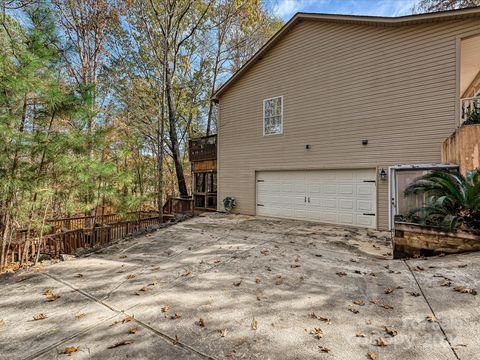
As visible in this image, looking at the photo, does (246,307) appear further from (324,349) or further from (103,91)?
(103,91)

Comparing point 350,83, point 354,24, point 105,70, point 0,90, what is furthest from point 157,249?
point 105,70

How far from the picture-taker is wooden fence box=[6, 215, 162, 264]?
540cm

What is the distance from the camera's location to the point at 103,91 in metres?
13.5

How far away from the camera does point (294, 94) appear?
8977 millimetres

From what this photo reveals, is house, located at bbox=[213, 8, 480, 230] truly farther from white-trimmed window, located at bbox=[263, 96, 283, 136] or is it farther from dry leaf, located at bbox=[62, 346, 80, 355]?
dry leaf, located at bbox=[62, 346, 80, 355]

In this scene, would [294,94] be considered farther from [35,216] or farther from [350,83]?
[35,216]

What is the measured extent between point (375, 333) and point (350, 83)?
7.38 m

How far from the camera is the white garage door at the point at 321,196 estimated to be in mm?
7555

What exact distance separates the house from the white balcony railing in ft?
0.18

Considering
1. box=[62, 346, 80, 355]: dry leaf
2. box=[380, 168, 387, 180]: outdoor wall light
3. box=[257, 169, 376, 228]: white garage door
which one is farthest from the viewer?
box=[257, 169, 376, 228]: white garage door

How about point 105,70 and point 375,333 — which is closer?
point 375,333

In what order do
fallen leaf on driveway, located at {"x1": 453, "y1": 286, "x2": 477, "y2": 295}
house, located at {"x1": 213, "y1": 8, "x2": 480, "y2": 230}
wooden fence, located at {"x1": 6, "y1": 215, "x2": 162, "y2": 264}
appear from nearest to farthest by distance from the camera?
fallen leaf on driveway, located at {"x1": 453, "y1": 286, "x2": 477, "y2": 295}
wooden fence, located at {"x1": 6, "y1": 215, "x2": 162, "y2": 264}
house, located at {"x1": 213, "y1": 8, "x2": 480, "y2": 230}

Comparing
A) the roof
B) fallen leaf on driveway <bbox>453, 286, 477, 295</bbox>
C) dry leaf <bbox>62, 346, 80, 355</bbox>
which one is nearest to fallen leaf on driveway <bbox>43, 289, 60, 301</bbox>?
dry leaf <bbox>62, 346, 80, 355</bbox>

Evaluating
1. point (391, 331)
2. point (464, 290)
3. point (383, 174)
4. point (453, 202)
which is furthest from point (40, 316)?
point (383, 174)
